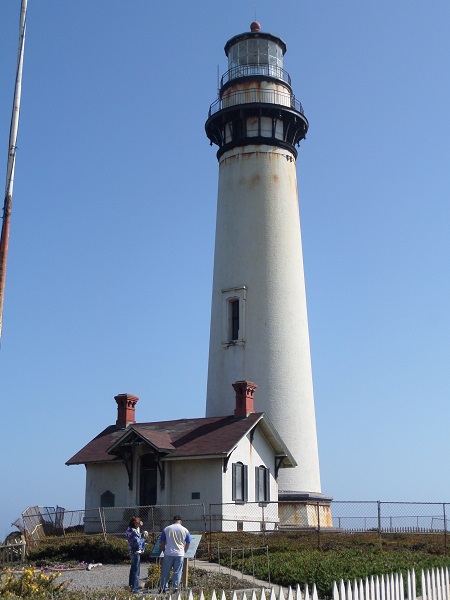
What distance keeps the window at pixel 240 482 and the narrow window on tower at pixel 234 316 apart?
5.26 meters

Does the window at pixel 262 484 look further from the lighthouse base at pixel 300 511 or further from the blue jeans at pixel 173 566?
the blue jeans at pixel 173 566

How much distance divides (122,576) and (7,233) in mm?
9365

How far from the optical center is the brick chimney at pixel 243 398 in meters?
28.7

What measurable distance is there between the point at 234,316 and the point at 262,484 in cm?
668

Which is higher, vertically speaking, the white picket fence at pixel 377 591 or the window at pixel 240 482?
the window at pixel 240 482

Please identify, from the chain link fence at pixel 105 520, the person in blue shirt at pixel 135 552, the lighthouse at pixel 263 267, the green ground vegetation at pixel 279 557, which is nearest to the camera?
the green ground vegetation at pixel 279 557

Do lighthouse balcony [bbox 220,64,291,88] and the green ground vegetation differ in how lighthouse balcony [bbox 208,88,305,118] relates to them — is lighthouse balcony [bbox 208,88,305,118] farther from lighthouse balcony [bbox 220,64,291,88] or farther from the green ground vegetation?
the green ground vegetation

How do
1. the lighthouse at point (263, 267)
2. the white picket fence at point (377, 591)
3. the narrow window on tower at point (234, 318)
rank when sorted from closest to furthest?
the white picket fence at point (377, 591) < the lighthouse at point (263, 267) < the narrow window on tower at point (234, 318)

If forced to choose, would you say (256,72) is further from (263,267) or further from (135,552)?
(135,552)

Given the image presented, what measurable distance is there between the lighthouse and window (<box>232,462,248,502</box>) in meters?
2.72

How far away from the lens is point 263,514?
27.2 metres

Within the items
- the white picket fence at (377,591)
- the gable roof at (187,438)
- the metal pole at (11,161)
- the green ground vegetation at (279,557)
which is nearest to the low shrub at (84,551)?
the green ground vegetation at (279,557)

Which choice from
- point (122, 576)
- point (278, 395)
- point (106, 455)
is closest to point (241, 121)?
point (278, 395)


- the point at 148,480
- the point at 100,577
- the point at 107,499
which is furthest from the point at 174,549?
the point at 107,499
